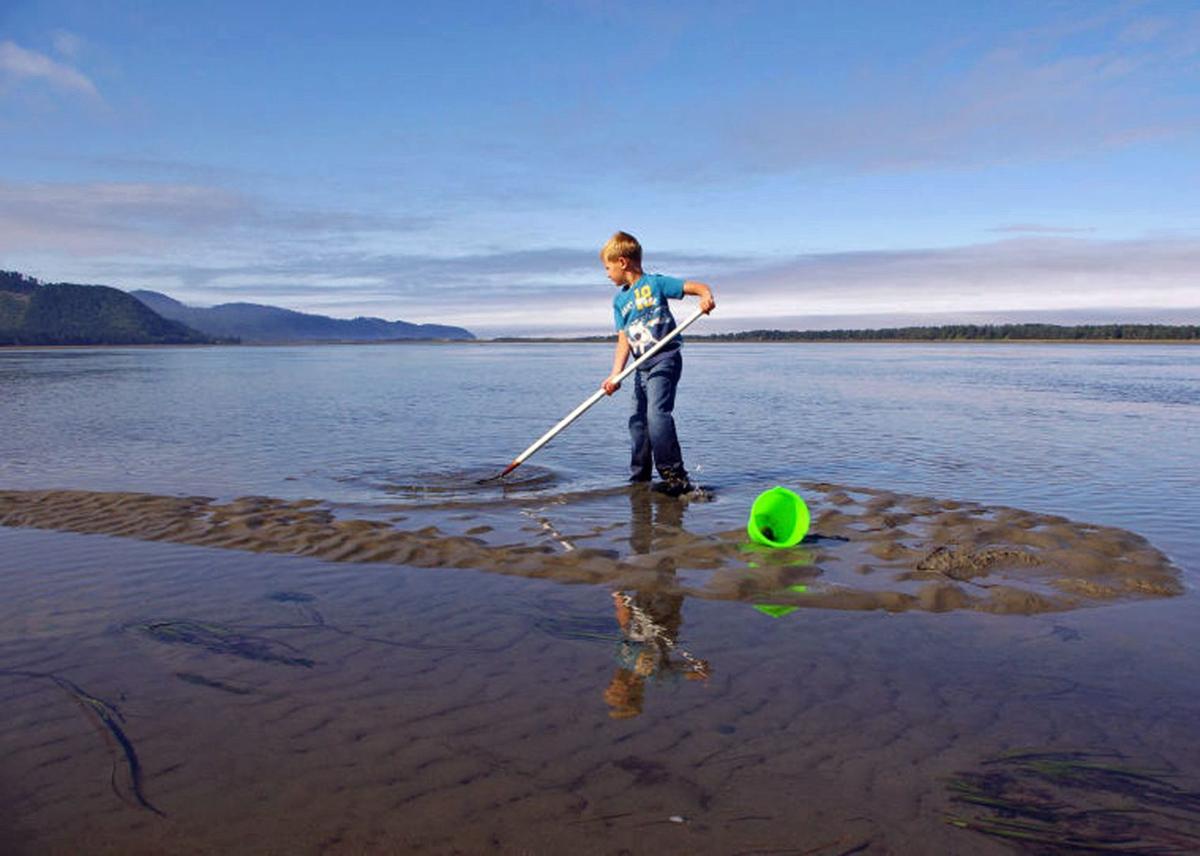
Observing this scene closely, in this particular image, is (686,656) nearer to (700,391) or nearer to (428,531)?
(428,531)

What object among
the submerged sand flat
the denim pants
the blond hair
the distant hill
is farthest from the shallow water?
the distant hill

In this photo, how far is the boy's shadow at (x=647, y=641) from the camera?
12.0 ft

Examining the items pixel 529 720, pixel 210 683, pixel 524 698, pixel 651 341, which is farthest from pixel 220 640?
pixel 651 341

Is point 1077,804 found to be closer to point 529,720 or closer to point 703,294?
point 529,720

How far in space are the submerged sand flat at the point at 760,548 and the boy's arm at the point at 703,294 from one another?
1953 mm

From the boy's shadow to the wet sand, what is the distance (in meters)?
0.07

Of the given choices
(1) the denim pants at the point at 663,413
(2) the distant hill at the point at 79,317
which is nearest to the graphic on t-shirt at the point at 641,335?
(1) the denim pants at the point at 663,413

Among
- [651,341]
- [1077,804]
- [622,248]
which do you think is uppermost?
[622,248]

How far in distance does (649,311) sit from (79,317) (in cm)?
16364

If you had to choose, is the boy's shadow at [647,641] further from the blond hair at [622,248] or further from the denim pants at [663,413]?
the blond hair at [622,248]

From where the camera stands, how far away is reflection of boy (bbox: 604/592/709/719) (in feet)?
11.9

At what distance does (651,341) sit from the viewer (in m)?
8.84

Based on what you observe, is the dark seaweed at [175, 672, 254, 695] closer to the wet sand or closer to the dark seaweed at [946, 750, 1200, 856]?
the wet sand

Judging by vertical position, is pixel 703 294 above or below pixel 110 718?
above
